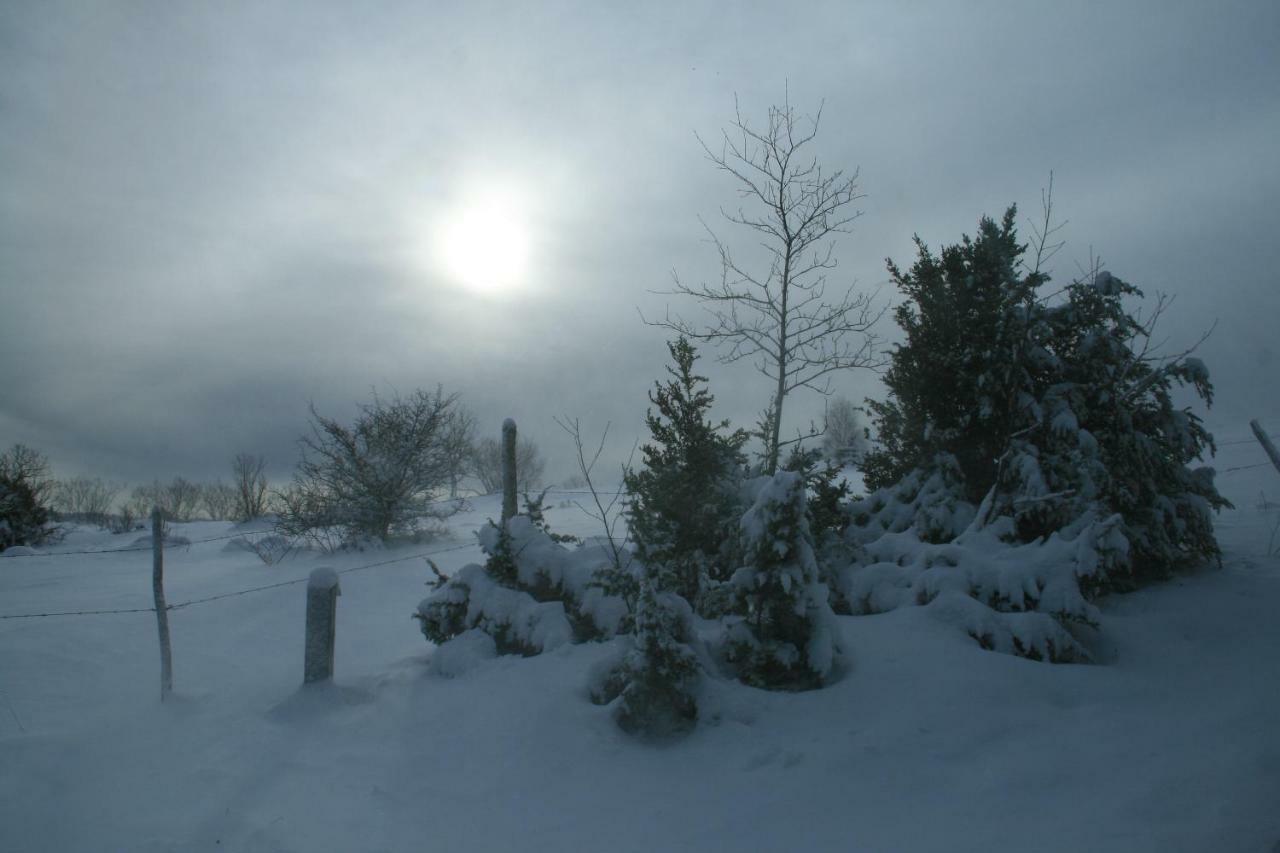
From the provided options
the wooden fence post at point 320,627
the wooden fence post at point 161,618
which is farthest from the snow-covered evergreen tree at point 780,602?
the wooden fence post at point 161,618

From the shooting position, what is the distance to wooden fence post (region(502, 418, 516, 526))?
31.8ft

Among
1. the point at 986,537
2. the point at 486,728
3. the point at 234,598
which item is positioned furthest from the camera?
the point at 234,598

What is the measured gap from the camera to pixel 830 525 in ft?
26.7

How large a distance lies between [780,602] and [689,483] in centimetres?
271

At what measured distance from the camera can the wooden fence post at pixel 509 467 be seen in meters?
9.70

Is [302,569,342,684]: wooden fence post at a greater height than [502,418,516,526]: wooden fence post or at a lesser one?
lesser

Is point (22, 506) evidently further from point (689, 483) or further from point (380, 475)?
point (689, 483)

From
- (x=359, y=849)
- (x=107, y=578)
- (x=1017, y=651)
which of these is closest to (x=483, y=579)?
(x=359, y=849)

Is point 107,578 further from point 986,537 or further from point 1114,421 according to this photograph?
point 1114,421

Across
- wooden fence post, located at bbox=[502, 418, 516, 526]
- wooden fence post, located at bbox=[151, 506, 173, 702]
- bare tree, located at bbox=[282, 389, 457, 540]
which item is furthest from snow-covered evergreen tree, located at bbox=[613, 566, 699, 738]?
bare tree, located at bbox=[282, 389, 457, 540]

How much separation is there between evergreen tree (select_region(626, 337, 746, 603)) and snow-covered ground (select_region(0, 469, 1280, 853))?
1804 millimetres

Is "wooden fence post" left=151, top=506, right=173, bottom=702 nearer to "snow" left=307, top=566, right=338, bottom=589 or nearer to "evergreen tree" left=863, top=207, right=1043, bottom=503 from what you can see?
"snow" left=307, top=566, right=338, bottom=589

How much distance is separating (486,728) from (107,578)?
42.5 ft

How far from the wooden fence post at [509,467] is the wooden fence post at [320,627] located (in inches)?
113
